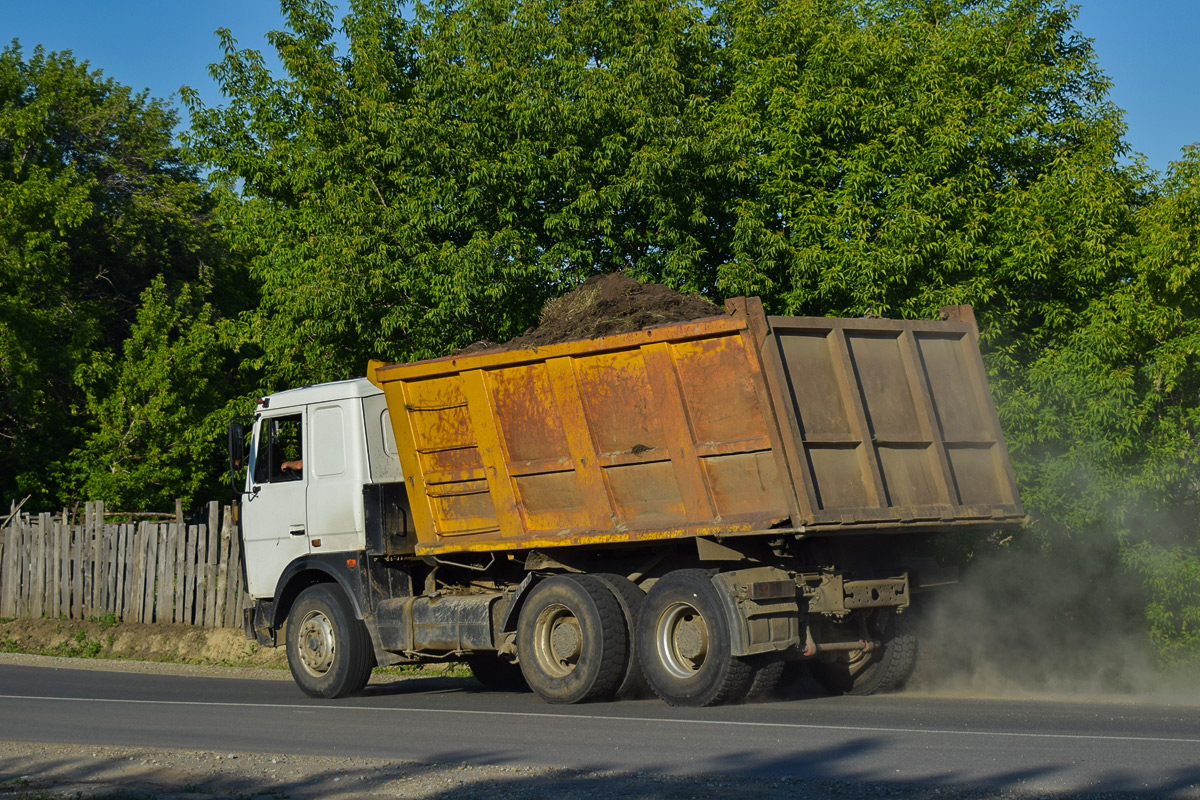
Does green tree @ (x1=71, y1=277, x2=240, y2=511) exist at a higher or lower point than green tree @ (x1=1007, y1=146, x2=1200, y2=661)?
higher

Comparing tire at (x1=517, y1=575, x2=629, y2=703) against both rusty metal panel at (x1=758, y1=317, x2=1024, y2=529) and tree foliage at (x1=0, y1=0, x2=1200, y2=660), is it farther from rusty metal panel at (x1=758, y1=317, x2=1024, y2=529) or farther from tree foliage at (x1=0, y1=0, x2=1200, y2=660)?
tree foliage at (x1=0, y1=0, x2=1200, y2=660)

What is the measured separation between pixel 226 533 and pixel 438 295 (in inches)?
212

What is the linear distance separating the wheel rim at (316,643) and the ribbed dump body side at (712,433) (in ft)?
4.78

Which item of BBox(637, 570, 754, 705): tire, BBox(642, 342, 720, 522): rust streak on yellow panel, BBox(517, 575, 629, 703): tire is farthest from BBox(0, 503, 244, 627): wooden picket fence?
BBox(642, 342, 720, 522): rust streak on yellow panel

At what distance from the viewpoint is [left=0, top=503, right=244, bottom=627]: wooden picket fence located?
19.1m

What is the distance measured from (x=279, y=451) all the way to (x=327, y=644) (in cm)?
203

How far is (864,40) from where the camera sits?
1659cm

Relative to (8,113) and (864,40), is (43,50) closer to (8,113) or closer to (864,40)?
(8,113)

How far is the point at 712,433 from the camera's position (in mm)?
10398

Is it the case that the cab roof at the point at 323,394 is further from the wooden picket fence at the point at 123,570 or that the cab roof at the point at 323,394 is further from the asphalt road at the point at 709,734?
the wooden picket fence at the point at 123,570

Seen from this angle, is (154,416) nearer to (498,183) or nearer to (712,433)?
(498,183)

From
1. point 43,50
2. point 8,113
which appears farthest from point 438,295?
point 43,50

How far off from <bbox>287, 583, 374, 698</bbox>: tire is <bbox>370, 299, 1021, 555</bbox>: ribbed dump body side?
3.83 ft

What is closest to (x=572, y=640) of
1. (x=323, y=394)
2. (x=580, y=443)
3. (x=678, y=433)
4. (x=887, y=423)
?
(x=580, y=443)
